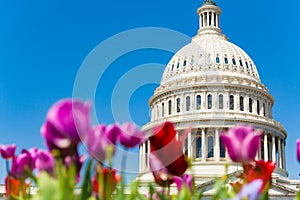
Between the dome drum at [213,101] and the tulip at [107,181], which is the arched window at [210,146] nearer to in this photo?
the dome drum at [213,101]

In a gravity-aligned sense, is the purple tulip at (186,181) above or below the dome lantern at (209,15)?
below

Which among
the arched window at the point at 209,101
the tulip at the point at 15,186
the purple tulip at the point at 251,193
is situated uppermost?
the arched window at the point at 209,101

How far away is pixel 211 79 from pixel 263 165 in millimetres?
83951

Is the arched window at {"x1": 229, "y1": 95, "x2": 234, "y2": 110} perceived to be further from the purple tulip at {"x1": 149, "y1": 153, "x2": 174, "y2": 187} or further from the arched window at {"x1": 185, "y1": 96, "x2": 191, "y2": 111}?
the purple tulip at {"x1": 149, "y1": 153, "x2": 174, "y2": 187}

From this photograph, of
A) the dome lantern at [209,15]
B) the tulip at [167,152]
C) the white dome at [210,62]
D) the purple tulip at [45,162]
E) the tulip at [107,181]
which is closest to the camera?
the tulip at [107,181]

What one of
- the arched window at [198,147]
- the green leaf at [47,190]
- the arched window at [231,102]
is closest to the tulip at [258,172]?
the green leaf at [47,190]

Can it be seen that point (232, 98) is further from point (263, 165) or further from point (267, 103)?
point (263, 165)

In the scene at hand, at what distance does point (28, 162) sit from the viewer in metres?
4.19

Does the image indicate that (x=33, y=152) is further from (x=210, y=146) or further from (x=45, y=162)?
(x=210, y=146)

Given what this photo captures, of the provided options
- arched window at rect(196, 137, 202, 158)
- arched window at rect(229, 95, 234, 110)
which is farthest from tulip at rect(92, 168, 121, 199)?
arched window at rect(229, 95, 234, 110)

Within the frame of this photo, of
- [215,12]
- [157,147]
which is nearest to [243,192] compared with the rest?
[157,147]

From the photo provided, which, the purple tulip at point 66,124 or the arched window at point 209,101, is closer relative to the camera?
the purple tulip at point 66,124

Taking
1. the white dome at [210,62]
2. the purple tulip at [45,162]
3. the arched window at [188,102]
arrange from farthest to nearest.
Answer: the white dome at [210,62] → the arched window at [188,102] → the purple tulip at [45,162]

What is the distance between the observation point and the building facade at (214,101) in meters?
82.4
